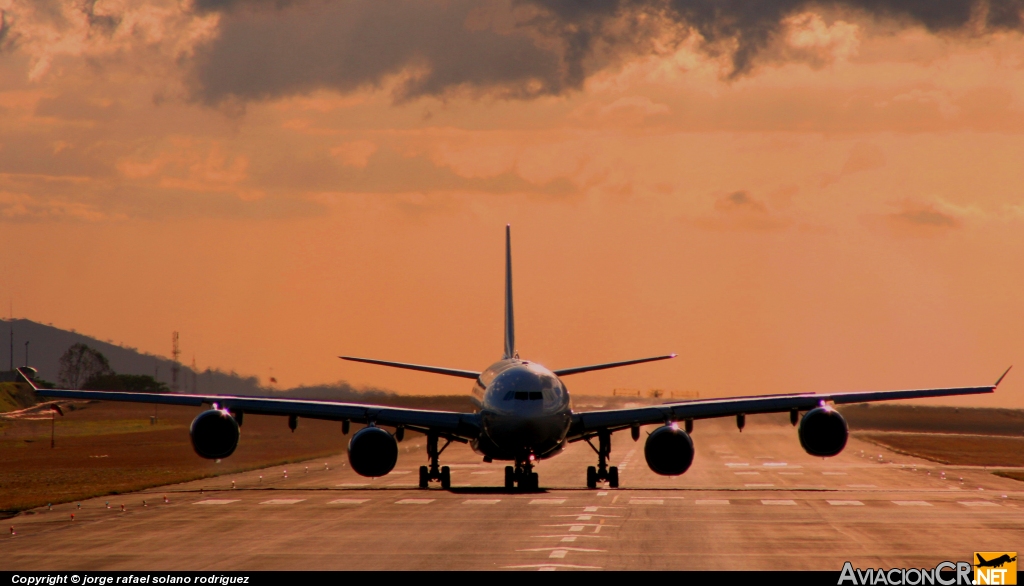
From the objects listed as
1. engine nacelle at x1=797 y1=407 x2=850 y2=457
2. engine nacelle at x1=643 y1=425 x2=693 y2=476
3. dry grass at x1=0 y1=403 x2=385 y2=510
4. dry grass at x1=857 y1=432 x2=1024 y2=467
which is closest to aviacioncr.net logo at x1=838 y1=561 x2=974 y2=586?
engine nacelle at x1=643 y1=425 x2=693 y2=476

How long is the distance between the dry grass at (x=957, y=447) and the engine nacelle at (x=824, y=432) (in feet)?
130

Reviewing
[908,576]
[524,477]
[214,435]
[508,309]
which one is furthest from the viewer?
[508,309]

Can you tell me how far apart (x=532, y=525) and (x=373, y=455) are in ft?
30.8

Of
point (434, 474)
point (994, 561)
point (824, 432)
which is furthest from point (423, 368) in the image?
point (994, 561)

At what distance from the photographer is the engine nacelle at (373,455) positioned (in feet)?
151

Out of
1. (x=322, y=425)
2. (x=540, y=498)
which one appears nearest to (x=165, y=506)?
(x=540, y=498)

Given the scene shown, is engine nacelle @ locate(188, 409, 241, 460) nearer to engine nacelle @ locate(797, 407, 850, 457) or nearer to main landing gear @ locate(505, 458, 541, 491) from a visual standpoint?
main landing gear @ locate(505, 458, 541, 491)

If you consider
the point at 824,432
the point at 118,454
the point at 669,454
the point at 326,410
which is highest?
the point at 326,410

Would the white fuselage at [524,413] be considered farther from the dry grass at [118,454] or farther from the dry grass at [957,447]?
the dry grass at [957,447]

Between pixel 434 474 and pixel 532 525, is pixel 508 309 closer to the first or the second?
pixel 434 474

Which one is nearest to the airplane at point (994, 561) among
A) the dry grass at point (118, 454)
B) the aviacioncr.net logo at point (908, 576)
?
the aviacioncr.net logo at point (908, 576)

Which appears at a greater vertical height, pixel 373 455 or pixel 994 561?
pixel 373 455

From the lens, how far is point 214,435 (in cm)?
Result: 4809

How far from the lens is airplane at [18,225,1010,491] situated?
153 ft
